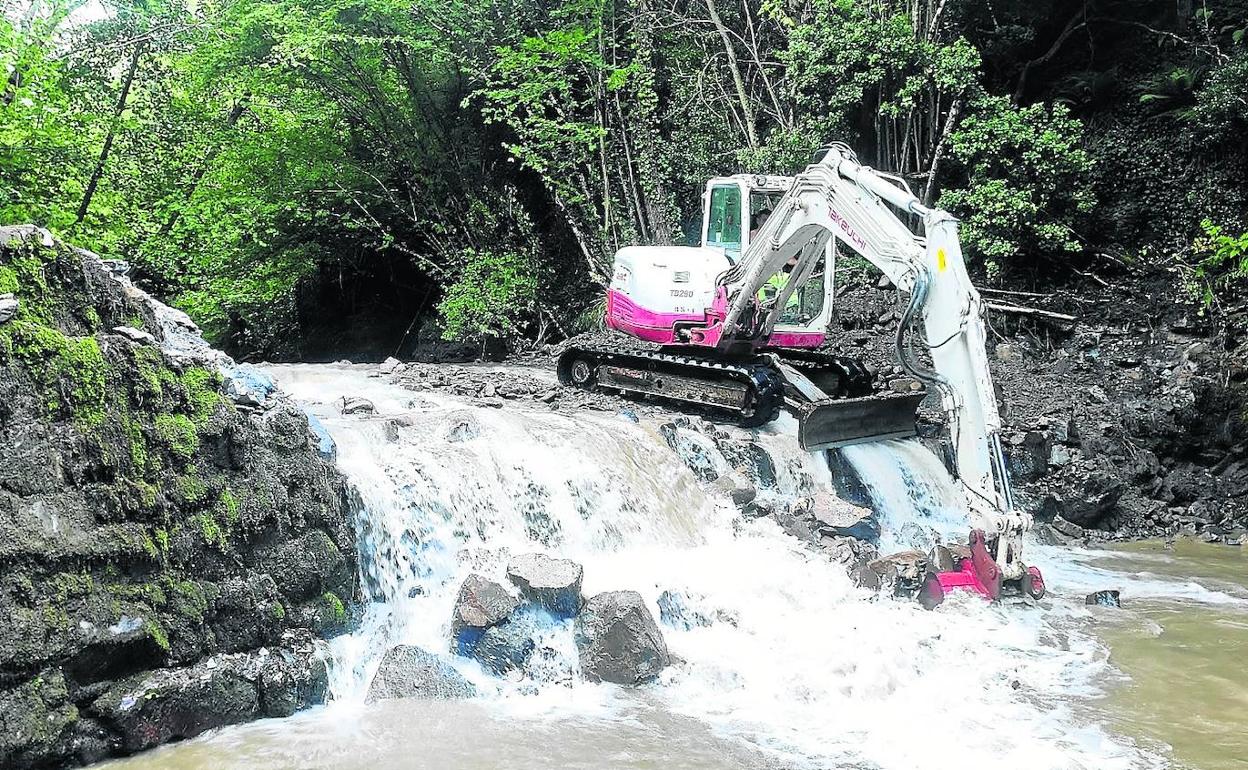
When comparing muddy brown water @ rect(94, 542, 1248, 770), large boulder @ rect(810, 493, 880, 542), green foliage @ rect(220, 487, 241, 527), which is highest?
green foliage @ rect(220, 487, 241, 527)

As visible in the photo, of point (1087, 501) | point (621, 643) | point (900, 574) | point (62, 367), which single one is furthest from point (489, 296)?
point (62, 367)

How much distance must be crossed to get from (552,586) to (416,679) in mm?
1037

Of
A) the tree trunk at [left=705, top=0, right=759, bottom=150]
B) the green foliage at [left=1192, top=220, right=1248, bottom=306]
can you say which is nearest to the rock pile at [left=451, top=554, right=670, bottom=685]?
the green foliage at [left=1192, top=220, right=1248, bottom=306]

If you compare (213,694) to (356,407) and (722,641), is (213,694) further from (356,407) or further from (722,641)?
(356,407)

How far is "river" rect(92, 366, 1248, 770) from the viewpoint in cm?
471

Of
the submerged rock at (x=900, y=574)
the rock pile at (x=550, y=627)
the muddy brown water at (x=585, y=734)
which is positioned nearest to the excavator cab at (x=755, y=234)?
the submerged rock at (x=900, y=574)

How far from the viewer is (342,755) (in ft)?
15.1

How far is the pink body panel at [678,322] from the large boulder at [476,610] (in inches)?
181

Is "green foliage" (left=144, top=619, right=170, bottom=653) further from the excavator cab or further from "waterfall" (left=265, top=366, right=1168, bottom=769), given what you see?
the excavator cab

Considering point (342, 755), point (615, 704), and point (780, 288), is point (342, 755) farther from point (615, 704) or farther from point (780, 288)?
point (780, 288)

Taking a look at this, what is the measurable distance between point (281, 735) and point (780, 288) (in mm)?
6652

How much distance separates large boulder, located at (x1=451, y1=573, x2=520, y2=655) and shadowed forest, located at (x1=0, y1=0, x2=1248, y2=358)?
7.13 metres

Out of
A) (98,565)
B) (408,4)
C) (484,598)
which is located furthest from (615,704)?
(408,4)

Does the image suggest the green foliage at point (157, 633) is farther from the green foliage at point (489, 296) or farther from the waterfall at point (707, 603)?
the green foliage at point (489, 296)
